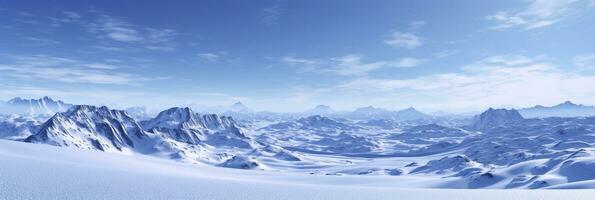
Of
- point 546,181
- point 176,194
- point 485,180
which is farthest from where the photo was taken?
point 485,180

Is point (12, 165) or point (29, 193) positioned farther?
point (12, 165)

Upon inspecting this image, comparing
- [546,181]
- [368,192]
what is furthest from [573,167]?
[368,192]

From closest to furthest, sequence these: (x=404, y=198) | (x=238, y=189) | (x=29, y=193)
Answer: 1. (x=29, y=193)
2. (x=404, y=198)
3. (x=238, y=189)

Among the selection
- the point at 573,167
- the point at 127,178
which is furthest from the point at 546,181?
the point at 127,178

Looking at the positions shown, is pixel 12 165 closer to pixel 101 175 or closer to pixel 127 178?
pixel 101 175

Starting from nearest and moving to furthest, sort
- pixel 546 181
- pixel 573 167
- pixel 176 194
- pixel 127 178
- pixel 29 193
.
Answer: pixel 29 193 → pixel 176 194 → pixel 127 178 → pixel 546 181 → pixel 573 167

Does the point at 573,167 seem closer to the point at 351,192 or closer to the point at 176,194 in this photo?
the point at 351,192

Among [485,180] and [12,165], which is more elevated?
[12,165]

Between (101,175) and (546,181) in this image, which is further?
(546,181)

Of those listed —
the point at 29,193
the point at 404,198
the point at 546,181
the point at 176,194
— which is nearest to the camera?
the point at 29,193

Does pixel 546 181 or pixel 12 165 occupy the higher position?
pixel 12 165
